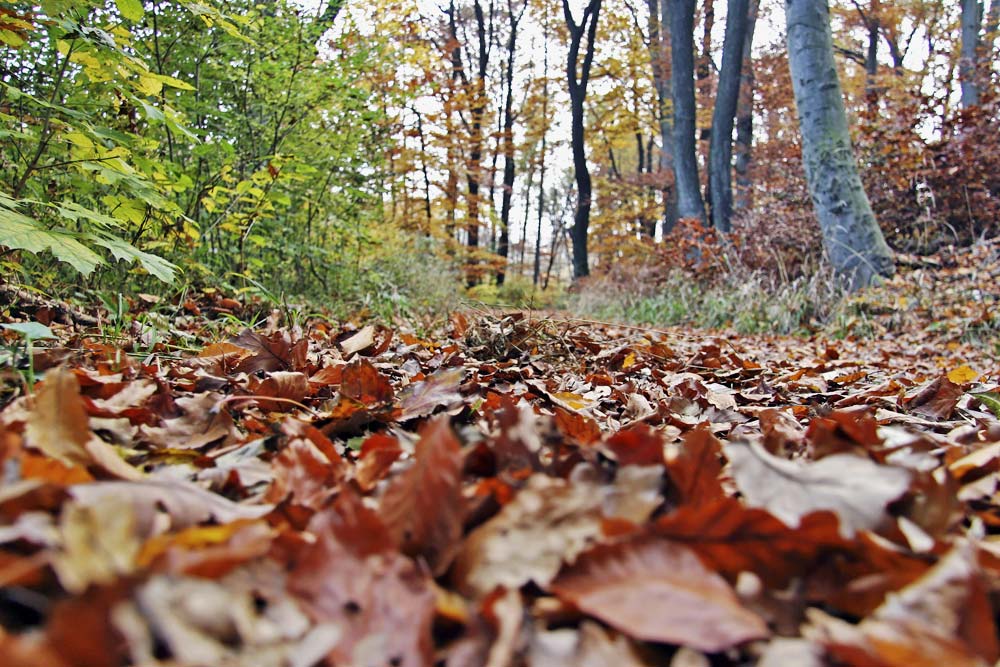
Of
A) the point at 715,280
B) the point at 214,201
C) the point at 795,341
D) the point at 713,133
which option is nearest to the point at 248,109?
the point at 214,201

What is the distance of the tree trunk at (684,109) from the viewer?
10.4 m

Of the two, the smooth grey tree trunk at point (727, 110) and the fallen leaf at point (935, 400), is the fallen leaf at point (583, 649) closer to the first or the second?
the fallen leaf at point (935, 400)

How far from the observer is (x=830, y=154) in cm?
633

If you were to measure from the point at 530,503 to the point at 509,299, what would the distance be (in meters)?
13.4

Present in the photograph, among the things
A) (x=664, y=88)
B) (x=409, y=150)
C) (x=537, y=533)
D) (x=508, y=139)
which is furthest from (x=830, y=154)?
(x=508, y=139)

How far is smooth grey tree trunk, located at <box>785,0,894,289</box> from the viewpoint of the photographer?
20.7ft

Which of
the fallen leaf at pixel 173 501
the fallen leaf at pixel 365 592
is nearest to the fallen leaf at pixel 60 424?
the fallen leaf at pixel 173 501

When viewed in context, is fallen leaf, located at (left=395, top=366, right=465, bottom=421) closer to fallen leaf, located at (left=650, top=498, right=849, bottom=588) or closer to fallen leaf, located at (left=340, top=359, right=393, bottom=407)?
fallen leaf, located at (left=340, top=359, right=393, bottom=407)

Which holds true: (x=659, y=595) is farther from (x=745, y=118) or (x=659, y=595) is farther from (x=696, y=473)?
(x=745, y=118)

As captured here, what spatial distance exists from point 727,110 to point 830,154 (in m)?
4.45

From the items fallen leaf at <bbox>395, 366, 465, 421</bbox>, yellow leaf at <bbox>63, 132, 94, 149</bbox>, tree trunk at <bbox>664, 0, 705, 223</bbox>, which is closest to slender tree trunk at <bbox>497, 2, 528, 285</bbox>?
tree trunk at <bbox>664, 0, 705, 223</bbox>

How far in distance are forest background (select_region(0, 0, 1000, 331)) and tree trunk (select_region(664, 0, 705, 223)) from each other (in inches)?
3.2

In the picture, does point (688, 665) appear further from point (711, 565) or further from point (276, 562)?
point (276, 562)

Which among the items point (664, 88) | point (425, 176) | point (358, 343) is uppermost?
point (664, 88)
